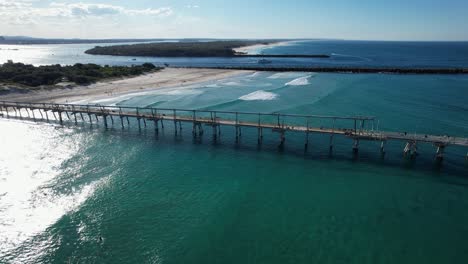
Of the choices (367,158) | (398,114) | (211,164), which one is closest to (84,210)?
(211,164)

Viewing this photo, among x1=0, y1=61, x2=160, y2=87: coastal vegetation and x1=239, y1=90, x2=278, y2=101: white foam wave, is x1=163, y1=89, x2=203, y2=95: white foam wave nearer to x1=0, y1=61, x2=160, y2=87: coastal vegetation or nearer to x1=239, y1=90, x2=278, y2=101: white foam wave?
x1=239, y1=90, x2=278, y2=101: white foam wave

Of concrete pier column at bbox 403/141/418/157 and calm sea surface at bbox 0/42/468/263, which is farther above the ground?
concrete pier column at bbox 403/141/418/157

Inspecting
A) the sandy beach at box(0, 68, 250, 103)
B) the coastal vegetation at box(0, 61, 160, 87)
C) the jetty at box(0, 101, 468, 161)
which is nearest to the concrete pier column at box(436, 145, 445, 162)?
the jetty at box(0, 101, 468, 161)

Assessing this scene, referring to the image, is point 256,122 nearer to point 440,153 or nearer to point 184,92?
point 440,153

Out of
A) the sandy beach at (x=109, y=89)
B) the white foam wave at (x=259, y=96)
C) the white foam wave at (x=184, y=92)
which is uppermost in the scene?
the sandy beach at (x=109, y=89)

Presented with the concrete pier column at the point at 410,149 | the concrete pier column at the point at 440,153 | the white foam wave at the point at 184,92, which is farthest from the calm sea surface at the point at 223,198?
the white foam wave at the point at 184,92

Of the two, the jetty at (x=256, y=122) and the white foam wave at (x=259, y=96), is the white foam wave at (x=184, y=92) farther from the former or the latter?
the jetty at (x=256, y=122)

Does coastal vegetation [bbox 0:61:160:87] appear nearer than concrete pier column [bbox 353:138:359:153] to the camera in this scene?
No
